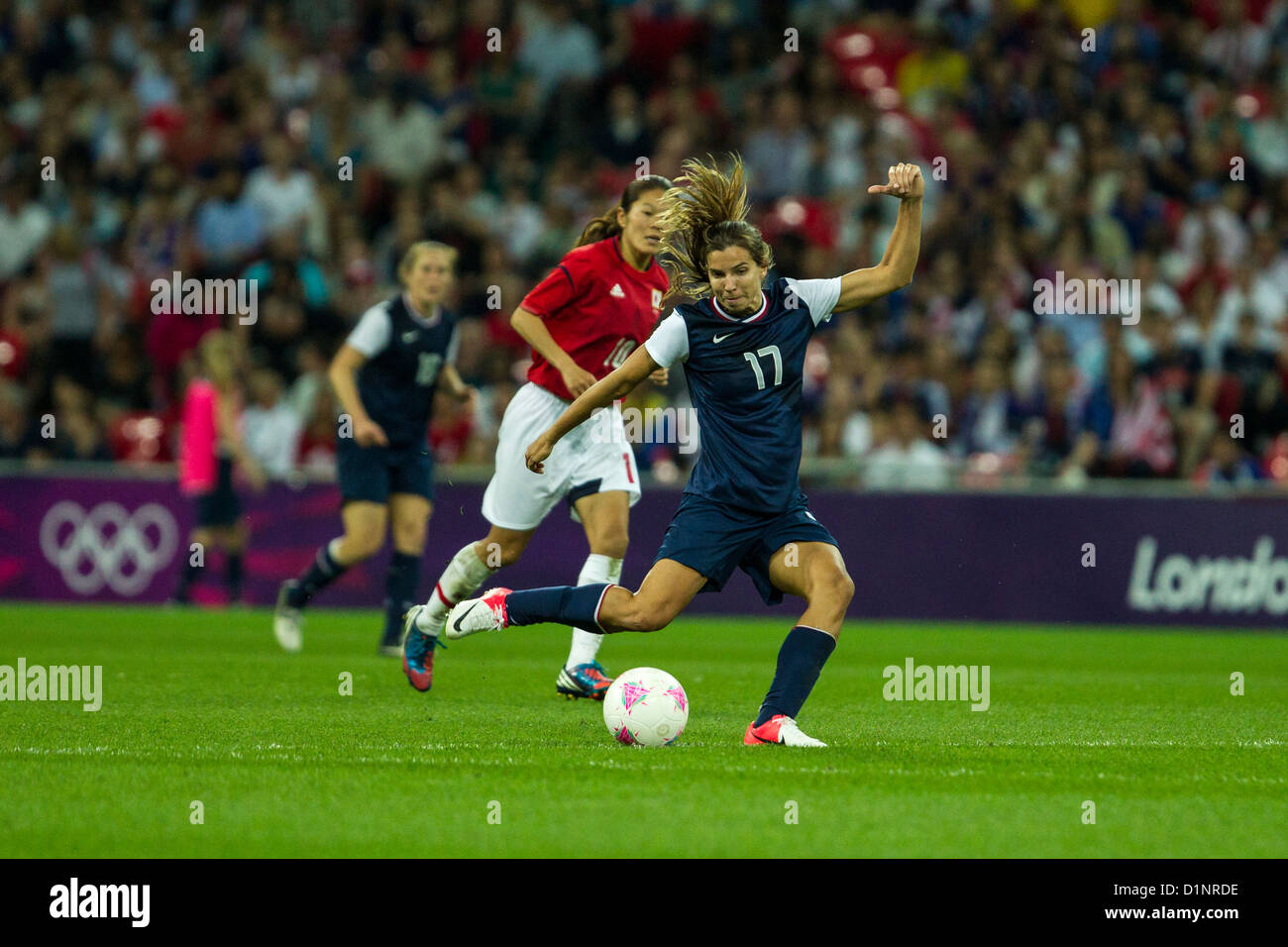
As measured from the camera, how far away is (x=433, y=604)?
9023mm

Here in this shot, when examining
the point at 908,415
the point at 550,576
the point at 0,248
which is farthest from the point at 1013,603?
the point at 0,248

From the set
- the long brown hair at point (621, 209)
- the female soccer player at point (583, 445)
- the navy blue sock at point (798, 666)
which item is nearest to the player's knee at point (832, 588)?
the navy blue sock at point (798, 666)

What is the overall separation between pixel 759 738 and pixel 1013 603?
8927 mm

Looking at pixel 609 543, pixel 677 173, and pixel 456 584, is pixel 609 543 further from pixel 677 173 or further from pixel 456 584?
pixel 677 173

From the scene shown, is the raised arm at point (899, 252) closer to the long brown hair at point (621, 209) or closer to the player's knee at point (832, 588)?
the player's knee at point (832, 588)

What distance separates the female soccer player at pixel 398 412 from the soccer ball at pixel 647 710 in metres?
4.04

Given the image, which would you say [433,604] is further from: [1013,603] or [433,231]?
[433,231]

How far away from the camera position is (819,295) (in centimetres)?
729

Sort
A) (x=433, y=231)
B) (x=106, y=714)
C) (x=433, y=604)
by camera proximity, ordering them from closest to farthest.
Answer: (x=106, y=714) → (x=433, y=604) → (x=433, y=231)

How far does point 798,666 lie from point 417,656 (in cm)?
274

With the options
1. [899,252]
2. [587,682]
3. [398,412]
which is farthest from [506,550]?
[899,252]

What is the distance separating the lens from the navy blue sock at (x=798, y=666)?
701 cm

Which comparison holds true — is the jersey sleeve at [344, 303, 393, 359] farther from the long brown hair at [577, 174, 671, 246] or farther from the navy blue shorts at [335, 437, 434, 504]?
the long brown hair at [577, 174, 671, 246]

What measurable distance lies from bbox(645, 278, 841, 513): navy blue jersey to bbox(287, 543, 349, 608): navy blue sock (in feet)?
15.2
